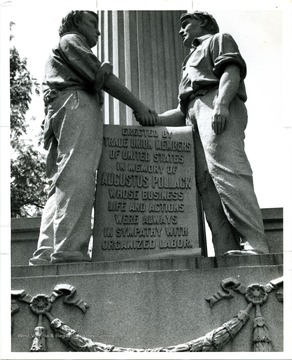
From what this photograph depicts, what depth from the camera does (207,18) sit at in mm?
12750

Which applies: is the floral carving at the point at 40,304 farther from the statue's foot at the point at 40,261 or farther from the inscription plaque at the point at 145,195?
the inscription plaque at the point at 145,195

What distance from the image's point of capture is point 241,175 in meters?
11.4

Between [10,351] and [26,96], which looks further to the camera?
[26,96]

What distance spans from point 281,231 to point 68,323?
12.7ft

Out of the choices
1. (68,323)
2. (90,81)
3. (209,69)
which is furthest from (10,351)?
(209,69)

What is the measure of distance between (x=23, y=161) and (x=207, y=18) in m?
9.42

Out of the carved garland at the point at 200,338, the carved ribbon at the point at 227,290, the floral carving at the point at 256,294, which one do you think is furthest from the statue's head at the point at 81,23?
the floral carving at the point at 256,294

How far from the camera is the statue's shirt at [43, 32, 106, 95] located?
461 inches

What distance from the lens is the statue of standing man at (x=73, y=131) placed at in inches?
433

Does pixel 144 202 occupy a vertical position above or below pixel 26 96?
below

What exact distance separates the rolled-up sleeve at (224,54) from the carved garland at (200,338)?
329 centimetres

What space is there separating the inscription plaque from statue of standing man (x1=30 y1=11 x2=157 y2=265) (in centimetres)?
23

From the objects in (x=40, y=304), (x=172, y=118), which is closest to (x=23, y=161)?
(x=172, y=118)
